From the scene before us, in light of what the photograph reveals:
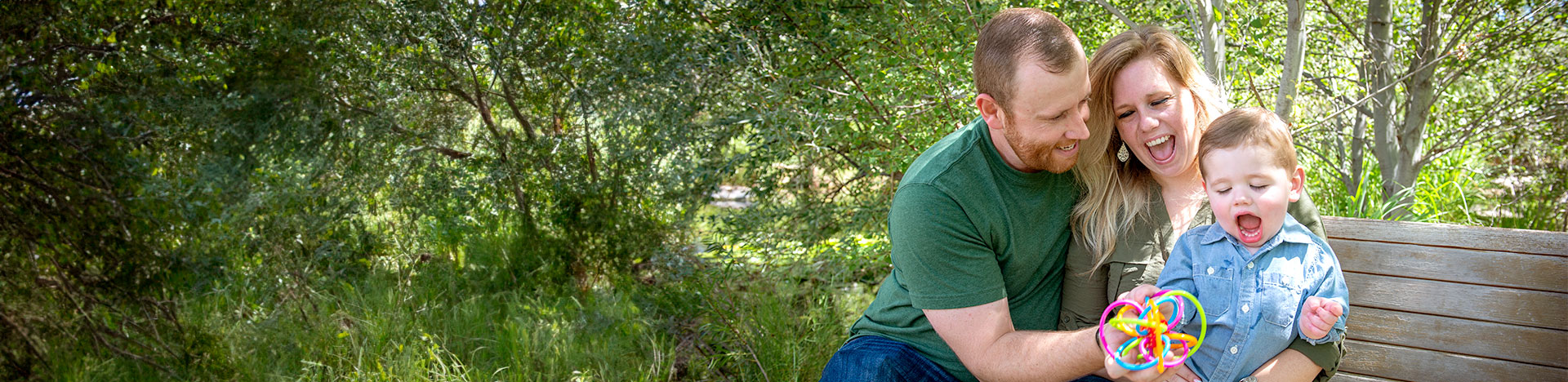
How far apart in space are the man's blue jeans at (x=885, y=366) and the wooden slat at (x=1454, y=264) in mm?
1171

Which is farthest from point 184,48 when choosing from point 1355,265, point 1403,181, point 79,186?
point 1403,181

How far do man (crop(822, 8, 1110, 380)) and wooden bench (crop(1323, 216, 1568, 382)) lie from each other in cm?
90

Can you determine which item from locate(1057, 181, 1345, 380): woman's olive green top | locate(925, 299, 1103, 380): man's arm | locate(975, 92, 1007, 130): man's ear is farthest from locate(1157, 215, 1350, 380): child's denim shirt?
locate(975, 92, 1007, 130): man's ear

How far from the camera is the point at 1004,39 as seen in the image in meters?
2.05

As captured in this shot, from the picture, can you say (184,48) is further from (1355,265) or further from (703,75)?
(1355,265)

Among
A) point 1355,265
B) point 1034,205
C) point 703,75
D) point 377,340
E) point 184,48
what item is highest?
point 184,48

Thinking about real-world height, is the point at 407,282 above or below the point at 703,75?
below

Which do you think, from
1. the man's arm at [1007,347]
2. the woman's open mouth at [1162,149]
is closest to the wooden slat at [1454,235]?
the woman's open mouth at [1162,149]

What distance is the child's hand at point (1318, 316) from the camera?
1864 millimetres

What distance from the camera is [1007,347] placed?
2.01 metres

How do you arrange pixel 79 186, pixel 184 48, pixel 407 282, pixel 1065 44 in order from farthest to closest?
pixel 407 282 → pixel 184 48 → pixel 79 186 → pixel 1065 44

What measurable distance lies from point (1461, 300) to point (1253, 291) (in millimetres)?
876

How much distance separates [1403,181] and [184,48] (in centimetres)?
548

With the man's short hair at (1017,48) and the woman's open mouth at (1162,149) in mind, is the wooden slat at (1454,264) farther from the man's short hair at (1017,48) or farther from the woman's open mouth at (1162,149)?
the man's short hair at (1017,48)
